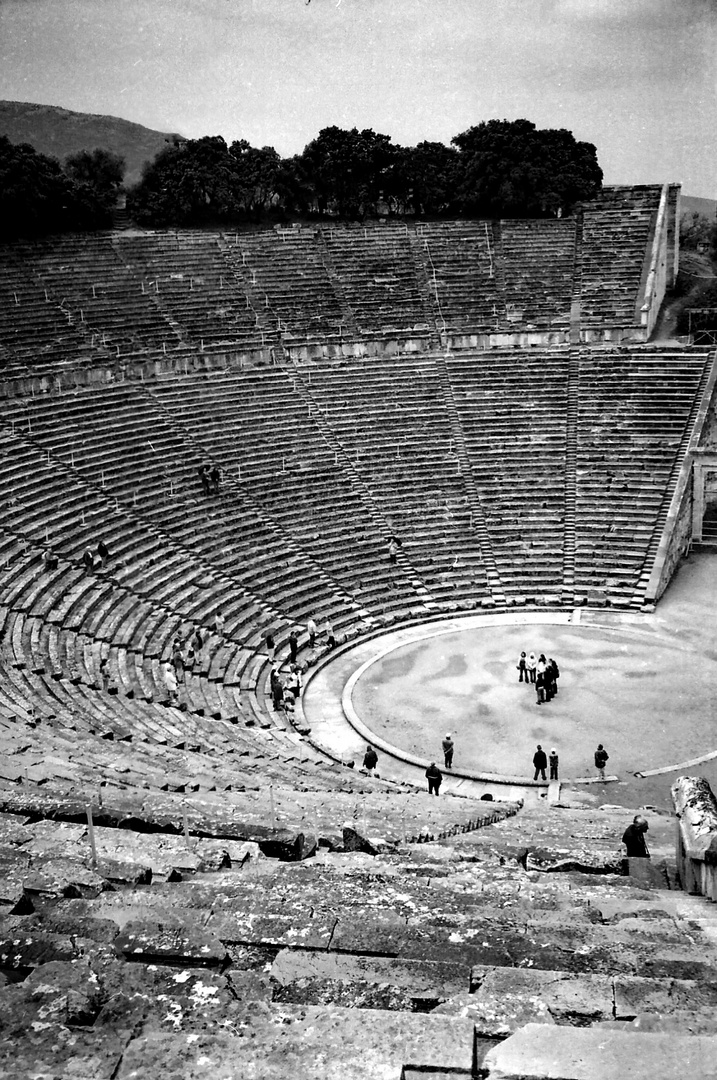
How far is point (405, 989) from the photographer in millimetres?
4770

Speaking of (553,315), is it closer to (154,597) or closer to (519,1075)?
(154,597)

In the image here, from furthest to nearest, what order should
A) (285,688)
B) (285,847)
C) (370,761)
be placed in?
(285,688) < (370,761) < (285,847)

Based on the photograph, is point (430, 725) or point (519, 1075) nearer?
point (519, 1075)

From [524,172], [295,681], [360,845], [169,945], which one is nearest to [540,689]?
[295,681]

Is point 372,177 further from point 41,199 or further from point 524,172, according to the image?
point 41,199

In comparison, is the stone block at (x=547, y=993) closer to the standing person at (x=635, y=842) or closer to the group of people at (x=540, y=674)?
the standing person at (x=635, y=842)

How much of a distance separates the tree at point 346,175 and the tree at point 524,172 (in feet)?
12.1

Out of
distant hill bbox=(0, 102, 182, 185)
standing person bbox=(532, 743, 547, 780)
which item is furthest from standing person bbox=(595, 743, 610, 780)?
distant hill bbox=(0, 102, 182, 185)

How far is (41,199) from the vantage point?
36875 millimetres

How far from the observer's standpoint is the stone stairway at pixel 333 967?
3.75 metres

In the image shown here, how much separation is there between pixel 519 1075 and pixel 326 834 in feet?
21.1

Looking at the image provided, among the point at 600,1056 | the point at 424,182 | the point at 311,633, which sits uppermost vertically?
the point at 424,182

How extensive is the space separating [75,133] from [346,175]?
5309cm

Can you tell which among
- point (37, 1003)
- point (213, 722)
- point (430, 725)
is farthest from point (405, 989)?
point (430, 725)
